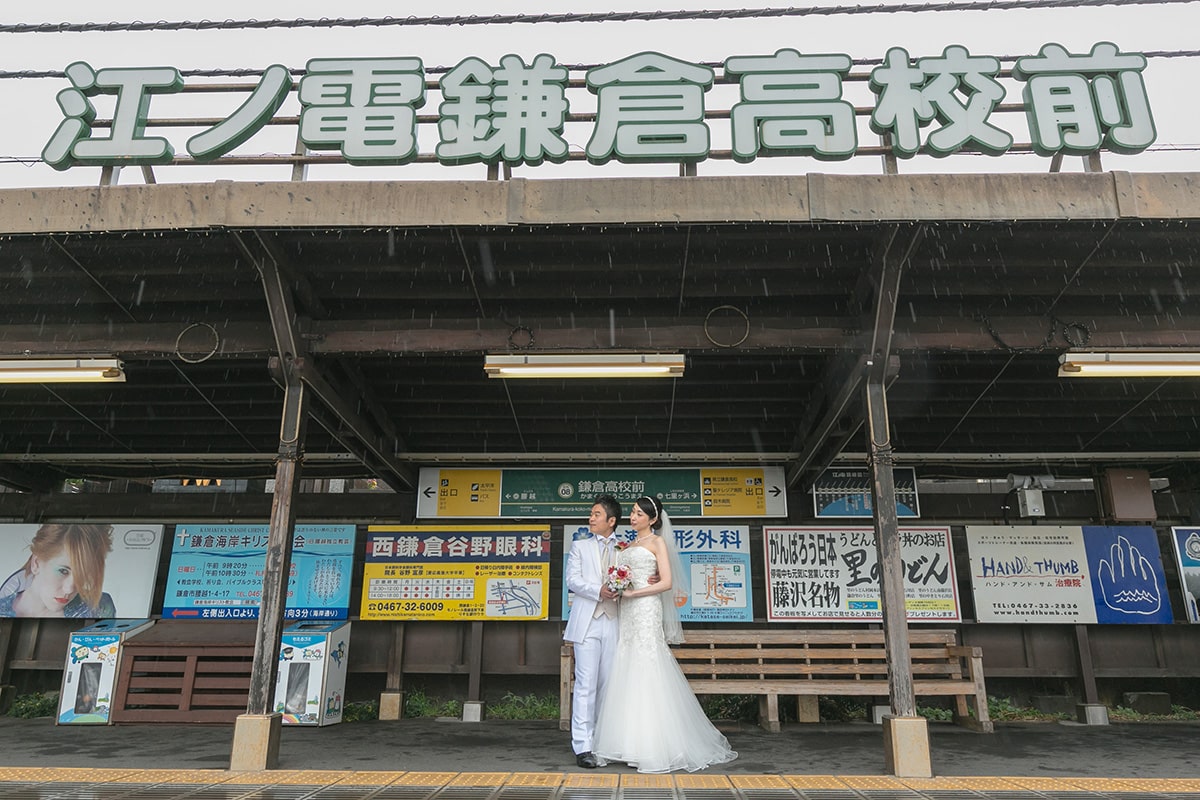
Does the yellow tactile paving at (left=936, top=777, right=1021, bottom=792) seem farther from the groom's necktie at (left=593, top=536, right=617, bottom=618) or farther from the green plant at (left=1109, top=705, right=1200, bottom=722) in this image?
the green plant at (left=1109, top=705, right=1200, bottom=722)

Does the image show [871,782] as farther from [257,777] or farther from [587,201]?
[587,201]

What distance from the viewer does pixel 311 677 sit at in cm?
888

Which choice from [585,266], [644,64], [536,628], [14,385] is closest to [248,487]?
[14,385]

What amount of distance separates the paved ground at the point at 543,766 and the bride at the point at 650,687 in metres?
0.21

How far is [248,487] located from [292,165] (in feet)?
21.1

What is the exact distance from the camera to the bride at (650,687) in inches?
234

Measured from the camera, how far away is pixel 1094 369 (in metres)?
6.62

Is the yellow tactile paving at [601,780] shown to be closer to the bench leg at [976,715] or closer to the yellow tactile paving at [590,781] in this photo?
the yellow tactile paving at [590,781]

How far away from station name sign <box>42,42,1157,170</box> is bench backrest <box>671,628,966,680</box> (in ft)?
17.8

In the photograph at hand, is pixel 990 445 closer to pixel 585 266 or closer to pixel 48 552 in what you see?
pixel 585 266

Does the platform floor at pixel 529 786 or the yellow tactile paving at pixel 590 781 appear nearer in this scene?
the platform floor at pixel 529 786

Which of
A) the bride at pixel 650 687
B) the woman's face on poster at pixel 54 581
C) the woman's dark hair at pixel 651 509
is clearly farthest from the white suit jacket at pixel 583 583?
the woman's face on poster at pixel 54 581

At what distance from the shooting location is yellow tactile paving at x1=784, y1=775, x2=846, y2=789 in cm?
526

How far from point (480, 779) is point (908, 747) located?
3.02m
